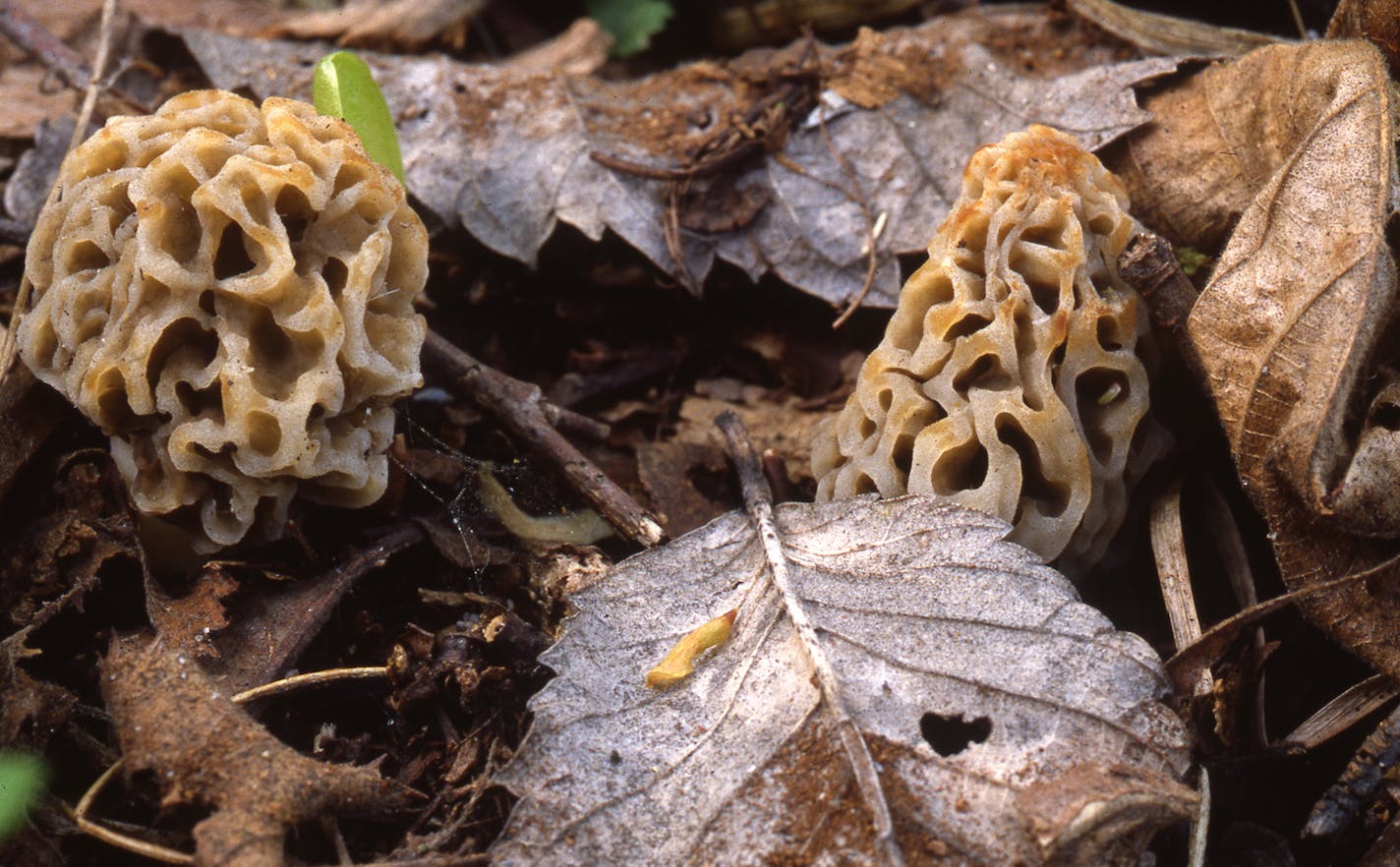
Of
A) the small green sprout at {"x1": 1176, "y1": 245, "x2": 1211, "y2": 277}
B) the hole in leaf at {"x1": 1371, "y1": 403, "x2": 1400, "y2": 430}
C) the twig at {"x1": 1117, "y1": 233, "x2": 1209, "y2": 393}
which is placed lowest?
the hole in leaf at {"x1": 1371, "y1": 403, "x2": 1400, "y2": 430}

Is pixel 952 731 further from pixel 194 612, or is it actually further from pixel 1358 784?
pixel 194 612

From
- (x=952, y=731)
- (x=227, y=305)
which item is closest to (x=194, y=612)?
(x=227, y=305)

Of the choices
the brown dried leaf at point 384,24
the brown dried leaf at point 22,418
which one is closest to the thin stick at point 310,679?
the brown dried leaf at point 22,418

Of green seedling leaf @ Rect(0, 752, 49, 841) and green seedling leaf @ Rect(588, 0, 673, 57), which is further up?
green seedling leaf @ Rect(588, 0, 673, 57)

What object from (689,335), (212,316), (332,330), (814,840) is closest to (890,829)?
(814,840)

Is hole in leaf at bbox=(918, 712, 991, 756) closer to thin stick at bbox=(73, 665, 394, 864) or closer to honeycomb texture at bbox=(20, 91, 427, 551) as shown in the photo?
thin stick at bbox=(73, 665, 394, 864)

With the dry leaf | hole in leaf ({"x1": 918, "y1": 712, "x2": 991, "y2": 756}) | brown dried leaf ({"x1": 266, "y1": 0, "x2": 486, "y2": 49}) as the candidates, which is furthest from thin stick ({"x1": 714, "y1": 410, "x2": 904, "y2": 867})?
brown dried leaf ({"x1": 266, "y1": 0, "x2": 486, "y2": 49})

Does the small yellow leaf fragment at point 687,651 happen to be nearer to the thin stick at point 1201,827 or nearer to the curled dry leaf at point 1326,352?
the thin stick at point 1201,827
